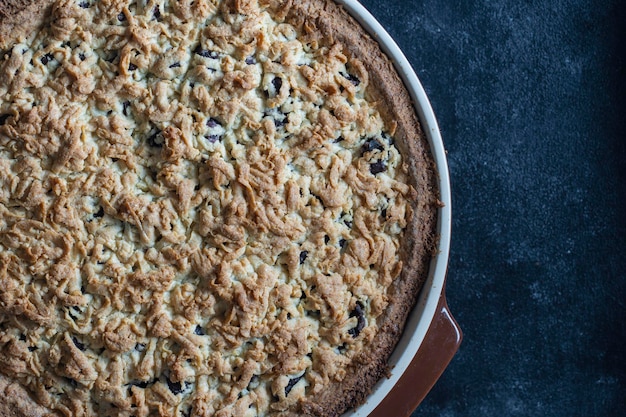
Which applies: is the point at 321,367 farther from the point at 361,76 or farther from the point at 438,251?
the point at 361,76

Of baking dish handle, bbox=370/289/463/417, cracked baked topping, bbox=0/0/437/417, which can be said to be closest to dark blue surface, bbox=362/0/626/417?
baking dish handle, bbox=370/289/463/417

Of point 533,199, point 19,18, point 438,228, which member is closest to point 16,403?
point 19,18

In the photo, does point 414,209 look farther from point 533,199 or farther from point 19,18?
point 19,18

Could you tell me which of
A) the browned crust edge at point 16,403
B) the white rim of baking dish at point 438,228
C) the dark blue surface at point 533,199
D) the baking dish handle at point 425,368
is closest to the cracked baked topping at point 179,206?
the browned crust edge at point 16,403

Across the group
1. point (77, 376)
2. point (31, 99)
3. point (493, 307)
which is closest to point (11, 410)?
point (77, 376)

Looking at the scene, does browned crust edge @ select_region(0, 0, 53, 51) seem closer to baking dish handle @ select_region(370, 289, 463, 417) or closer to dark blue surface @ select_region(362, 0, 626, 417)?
dark blue surface @ select_region(362, 0, 626, 417)

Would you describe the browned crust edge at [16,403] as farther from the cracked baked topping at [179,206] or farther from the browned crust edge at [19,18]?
the browned crust edge at [19,18]
